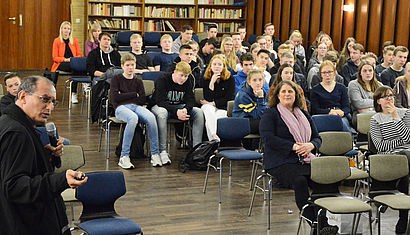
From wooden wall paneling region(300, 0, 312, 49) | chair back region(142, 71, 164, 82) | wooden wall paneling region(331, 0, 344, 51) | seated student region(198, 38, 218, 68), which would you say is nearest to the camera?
chair back region(142, 71, 164, 82)

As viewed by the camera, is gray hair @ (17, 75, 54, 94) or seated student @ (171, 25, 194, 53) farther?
seated student @ (171, 25, 194, 53)

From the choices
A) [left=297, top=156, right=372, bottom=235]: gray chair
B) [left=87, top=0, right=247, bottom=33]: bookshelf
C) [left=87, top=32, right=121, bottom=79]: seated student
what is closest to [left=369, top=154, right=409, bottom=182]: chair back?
[left=297, top=156, right=372, bottom=235]: gray chair

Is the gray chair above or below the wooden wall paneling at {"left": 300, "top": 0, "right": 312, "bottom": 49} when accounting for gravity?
below

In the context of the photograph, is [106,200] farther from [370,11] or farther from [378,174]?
[370,11]

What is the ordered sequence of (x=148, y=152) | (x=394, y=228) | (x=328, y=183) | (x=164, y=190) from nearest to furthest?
(x=328, y=183) → (x=394, y=228) → (x=164, y=190) → (x=148, y=152)

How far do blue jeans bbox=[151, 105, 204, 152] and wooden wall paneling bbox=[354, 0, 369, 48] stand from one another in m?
5.53

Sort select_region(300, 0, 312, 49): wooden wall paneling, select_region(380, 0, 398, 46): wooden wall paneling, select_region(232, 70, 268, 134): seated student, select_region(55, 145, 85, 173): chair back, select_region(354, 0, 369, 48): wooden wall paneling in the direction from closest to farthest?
select_region(55, 145, 85, 173): chair back, select_region(232, 70, 268, 134): seated student, select_region(380, 0, 398, 46): wooden wall paneling, select_region(354, 0, 369, 48): wooden wall paneling, select_region(300, 0, 312, 49): wooden wall paneling

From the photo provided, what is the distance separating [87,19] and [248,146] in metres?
8.15

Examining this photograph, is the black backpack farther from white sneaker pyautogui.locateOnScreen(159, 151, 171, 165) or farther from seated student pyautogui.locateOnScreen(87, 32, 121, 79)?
seated student pyautogui.locateOnScreen(87, 32, 121, 79)

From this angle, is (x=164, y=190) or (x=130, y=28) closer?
(x=164, y=190)

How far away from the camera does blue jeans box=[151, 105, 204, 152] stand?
7.64m

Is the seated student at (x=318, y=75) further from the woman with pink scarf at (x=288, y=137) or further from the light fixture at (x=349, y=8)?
the light fixture at (x=349, y=8)

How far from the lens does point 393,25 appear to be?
37.7ft

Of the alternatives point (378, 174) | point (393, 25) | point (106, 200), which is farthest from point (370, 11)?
point (106, 200)
